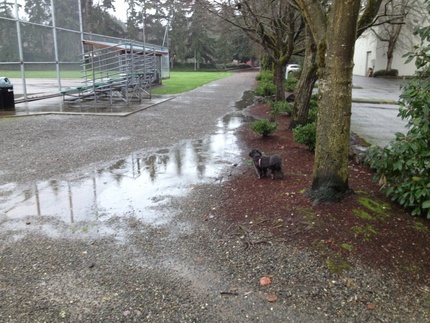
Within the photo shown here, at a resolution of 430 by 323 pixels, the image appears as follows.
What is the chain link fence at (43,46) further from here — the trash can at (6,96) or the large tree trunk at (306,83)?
the large tree trunk at (306,83)

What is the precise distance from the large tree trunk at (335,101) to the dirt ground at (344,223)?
0.23 meters

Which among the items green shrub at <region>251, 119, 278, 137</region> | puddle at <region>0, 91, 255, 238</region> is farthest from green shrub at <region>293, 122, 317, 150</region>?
green shrub at <region>251, 119, 278, 137</region>

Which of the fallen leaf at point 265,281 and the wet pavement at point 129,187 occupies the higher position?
the wet pavement at point 129,187

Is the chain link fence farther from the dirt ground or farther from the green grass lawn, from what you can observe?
the dirt ground

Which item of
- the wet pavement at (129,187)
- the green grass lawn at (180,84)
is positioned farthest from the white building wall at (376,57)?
the wet pavement at (129,187)

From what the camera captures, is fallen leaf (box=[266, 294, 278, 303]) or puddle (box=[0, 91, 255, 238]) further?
puddle (box=[0, 91, 255, 238])

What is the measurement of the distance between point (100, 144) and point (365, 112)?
34.2 ft

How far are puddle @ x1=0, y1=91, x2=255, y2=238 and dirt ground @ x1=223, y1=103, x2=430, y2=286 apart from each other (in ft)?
3.06

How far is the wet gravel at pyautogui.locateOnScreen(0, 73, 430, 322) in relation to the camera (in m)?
2.73

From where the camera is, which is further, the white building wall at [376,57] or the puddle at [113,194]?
the white building wall at [376,57]

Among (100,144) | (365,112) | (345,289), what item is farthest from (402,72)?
(345,289)

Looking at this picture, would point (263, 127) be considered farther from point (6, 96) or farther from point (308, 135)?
point (6, 96)

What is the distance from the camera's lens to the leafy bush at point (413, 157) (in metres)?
3.75

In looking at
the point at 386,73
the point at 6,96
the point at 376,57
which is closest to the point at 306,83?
the point at 6,96
